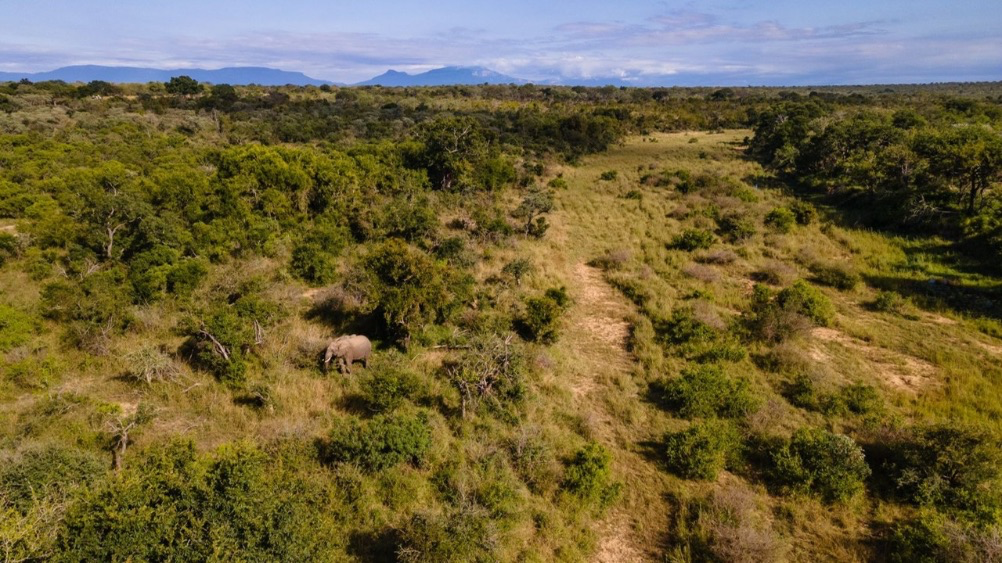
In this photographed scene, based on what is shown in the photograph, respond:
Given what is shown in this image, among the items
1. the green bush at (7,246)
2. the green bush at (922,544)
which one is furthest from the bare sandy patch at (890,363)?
the green bush at (7,246)

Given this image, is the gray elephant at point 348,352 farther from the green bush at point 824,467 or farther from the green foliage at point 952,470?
the green foliage at point 952,470

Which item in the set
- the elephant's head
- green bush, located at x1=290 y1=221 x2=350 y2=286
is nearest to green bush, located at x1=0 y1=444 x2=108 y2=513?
the elephant's head

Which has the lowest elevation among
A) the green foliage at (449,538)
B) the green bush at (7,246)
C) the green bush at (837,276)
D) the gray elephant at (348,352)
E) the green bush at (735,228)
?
the green foliage at (449,538)

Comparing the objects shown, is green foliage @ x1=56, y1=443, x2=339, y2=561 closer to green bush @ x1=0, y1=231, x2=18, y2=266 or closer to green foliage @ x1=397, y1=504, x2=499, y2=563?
green foliage @ x1=397, y1=504, x2=499, y2=563

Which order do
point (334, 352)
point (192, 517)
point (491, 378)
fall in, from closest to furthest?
point (192, 517)
point (491, 378)
point (334, 352)

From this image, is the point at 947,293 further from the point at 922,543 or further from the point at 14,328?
the point at 14,328

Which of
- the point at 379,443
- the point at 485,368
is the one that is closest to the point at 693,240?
the point at 485,368

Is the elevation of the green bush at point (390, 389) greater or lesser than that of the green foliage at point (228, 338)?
lesser
